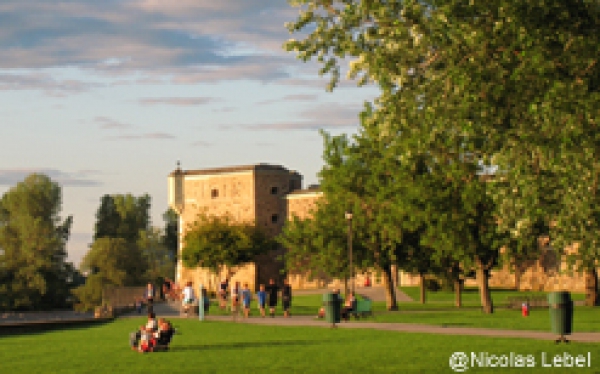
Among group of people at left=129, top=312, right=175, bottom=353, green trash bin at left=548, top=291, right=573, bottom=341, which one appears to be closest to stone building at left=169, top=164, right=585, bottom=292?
group of people at left=129, top=312, right=175, bottom=353

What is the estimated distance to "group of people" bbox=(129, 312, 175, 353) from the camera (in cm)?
2373

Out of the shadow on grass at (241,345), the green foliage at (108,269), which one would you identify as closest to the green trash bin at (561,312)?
the shadow on grass at (241,345)

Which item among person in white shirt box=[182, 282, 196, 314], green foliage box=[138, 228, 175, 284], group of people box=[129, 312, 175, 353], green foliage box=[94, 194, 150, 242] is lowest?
group of people box=[129, 312, 175, 353]

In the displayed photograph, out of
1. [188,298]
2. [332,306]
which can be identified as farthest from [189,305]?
[332,306]

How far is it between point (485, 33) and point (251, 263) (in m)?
76.2

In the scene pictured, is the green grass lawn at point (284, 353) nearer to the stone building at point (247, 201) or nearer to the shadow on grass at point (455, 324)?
the shadow on grass at point (455, 324)

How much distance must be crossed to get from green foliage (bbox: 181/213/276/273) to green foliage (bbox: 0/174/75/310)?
73.1ft

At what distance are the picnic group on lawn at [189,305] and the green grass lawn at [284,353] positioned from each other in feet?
1.35

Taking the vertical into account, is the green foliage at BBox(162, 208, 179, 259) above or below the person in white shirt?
above

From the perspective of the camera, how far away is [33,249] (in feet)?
358

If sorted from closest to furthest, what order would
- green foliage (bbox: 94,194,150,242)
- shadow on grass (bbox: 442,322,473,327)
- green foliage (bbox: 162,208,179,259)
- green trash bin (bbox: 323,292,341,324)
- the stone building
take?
1. green trash bin (bbox: 323,292,341,324)
2. shadow on grass (bbox: 442,322,473,327)
3. the stone building
4. green foliage (bbox: 94,194,150,242)
5. green foliage (bbox: 162,208,179,259)

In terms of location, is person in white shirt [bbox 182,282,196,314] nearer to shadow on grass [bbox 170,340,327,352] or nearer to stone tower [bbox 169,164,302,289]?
shadow on grass [bbox 170,340,327,352]

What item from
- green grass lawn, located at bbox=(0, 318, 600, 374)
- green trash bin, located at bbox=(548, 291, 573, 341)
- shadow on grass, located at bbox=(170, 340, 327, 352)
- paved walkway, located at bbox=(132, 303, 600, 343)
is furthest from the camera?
paved walkway, located at bbox=(132, 303, 600, 343)

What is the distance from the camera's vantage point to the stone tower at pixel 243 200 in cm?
9669
